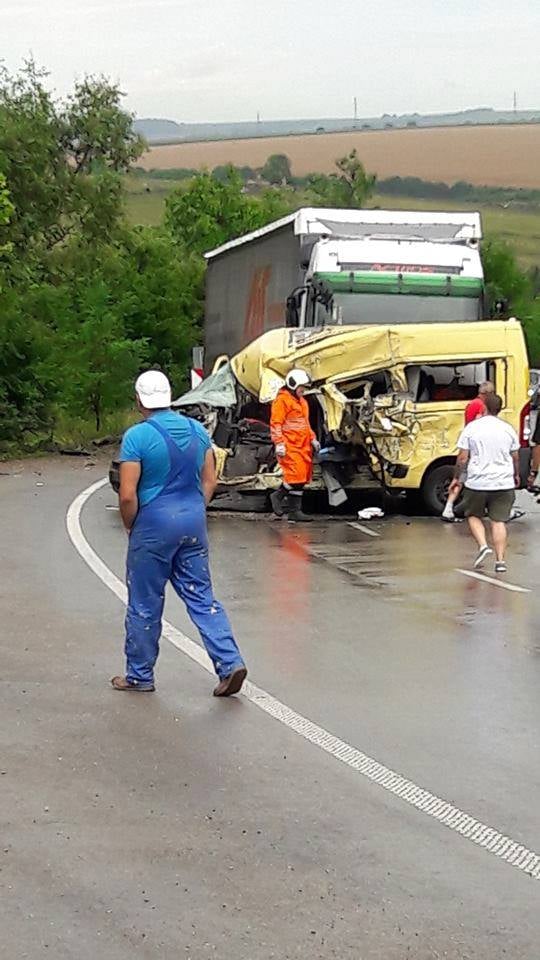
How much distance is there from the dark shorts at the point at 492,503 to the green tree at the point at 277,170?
5054 cm

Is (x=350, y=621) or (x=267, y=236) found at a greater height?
(x=267, y=236)

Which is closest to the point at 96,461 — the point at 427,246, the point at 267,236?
the point at 267,236

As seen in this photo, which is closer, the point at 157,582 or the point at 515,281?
the point at 157,582

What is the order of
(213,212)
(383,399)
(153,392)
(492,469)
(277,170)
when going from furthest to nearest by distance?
(277,170) → (213,212) → (383,399) → (492,469) → (153,392)

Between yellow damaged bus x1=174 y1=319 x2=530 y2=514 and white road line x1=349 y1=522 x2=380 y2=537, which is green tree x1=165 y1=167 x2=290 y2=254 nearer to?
yellow damaged bus x1=174 y1=319 x2=530 y2=514

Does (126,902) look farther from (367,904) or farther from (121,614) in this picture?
(121,614)

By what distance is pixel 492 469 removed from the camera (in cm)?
1362

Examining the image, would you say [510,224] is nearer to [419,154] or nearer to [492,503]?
[419,154]

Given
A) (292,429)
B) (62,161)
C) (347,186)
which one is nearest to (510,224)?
(347,186)

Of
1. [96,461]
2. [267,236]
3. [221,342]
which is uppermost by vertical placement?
[267,236]

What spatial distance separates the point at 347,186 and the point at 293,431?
4555 cm

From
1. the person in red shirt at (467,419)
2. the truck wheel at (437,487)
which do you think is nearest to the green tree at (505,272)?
the truck wheel at (437,487)

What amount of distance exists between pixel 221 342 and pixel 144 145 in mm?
21396

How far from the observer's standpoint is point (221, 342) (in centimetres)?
2641
